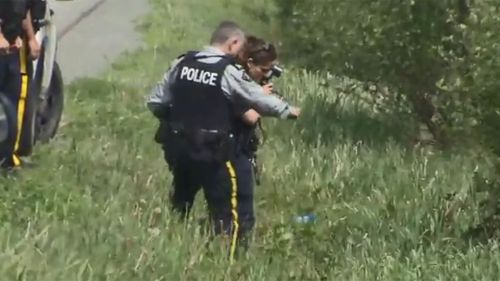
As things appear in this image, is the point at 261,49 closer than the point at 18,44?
Yes

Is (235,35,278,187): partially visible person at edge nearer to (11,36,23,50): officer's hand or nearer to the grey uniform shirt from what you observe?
the grey uniform shirt

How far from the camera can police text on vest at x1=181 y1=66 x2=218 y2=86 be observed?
24.7 feet

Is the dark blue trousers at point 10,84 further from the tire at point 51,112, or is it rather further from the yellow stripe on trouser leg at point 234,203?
the yellow stripe on trouser leg at point 234,203

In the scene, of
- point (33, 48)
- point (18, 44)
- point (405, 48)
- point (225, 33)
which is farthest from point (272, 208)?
point (405, 48)

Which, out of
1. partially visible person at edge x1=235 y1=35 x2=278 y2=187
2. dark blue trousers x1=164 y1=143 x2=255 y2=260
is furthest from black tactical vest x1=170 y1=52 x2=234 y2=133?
dark blue trousers x1=164 y1=143 x2=255 y2=260

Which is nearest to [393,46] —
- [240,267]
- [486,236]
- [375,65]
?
[375,65]

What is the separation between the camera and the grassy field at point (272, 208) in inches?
271

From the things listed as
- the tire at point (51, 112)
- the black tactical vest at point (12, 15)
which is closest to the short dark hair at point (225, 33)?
the black tactical vest at point (12, 15)

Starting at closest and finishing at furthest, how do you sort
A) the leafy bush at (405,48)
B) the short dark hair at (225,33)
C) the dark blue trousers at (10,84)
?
the short dark hair at (225,33), the dark blue trousers at (10,84), the leafy bush at (405,48)

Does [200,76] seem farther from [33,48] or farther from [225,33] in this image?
[33,48]

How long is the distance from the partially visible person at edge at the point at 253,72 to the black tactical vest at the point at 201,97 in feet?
0.39

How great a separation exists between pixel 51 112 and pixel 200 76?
290 cm

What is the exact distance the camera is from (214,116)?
758 centimetres

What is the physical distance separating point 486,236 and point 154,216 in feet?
6.42
